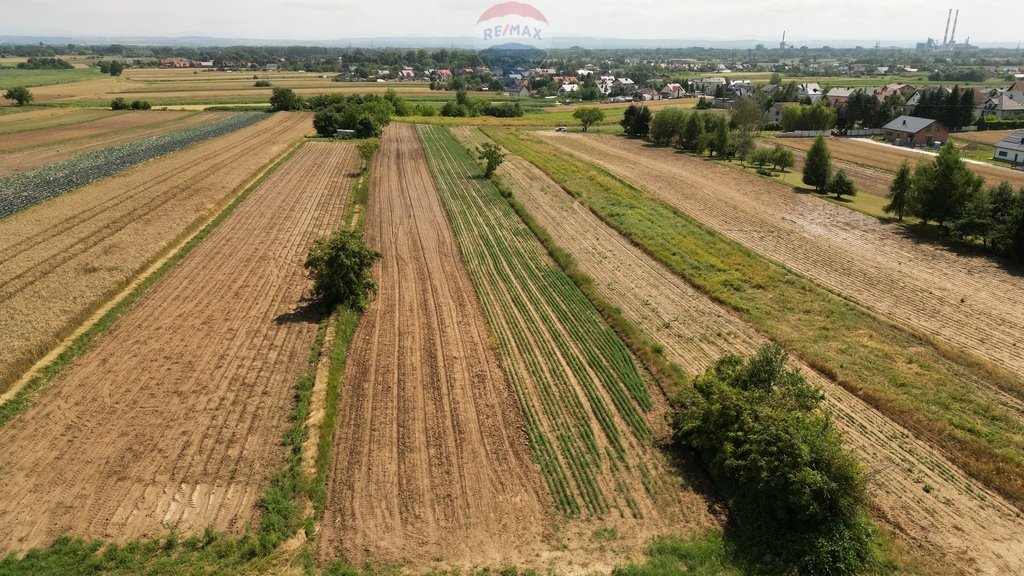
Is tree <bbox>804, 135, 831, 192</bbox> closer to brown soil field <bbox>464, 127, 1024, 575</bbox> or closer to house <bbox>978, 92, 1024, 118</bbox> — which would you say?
brown soil field <bbox>464, 127, 1024, 575</bbox>

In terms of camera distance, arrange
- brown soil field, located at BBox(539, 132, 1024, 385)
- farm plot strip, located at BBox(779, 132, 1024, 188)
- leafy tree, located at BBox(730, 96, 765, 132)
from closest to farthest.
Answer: brown soil field, located at BBox(539, 132, 1024, 385) → farm plot strip, located at BBox(779, 132, 1024, 188) → leafy tree, located at BBox(730, 96, 765, 132)

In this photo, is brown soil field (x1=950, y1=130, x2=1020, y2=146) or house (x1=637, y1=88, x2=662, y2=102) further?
house (x1=637, y1=88, x2=662, y2=102)

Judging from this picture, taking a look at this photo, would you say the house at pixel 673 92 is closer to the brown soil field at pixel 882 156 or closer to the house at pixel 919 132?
the brown soil field at pixel 882 156

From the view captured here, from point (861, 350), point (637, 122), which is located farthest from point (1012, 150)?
point (861, 350)

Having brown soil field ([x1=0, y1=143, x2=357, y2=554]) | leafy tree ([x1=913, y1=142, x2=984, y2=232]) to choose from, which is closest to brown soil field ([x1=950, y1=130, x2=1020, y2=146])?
leafy tree ([x1=913, y1=142, x2=984, y2=232])

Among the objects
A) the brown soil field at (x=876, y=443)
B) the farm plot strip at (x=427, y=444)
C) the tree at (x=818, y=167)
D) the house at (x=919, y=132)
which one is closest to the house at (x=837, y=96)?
the house at (x=919, y=132)
